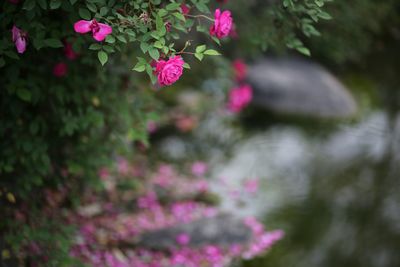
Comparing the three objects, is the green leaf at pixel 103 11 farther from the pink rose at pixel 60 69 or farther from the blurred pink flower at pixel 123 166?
the blurred pink flower at pixel 123 166

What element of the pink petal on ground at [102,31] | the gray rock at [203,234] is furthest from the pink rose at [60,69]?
the gray rock at [203,234]

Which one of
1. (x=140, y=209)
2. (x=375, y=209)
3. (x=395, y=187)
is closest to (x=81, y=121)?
(x=140, y=209)

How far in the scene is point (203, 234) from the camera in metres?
3.22

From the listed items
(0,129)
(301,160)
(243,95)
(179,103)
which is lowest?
(179,103)

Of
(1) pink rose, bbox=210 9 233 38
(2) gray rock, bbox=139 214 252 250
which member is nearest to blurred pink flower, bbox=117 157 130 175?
(2) gray rock, bbox=139 214 252 250

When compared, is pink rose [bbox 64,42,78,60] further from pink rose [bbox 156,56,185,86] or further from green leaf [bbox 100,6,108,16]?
pink rose [bbox 156,56,185,86]

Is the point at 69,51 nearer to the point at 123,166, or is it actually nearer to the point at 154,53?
the point at 154,53

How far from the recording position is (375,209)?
386 cm

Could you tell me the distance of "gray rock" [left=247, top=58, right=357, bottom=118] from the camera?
5645 mm

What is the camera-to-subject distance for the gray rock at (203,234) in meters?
3.16

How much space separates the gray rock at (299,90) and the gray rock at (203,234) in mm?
2523

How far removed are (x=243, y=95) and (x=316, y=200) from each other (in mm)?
1048

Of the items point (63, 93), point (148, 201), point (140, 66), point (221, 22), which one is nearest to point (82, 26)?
point (140, 66)

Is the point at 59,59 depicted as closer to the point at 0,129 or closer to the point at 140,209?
the point at 0,129
